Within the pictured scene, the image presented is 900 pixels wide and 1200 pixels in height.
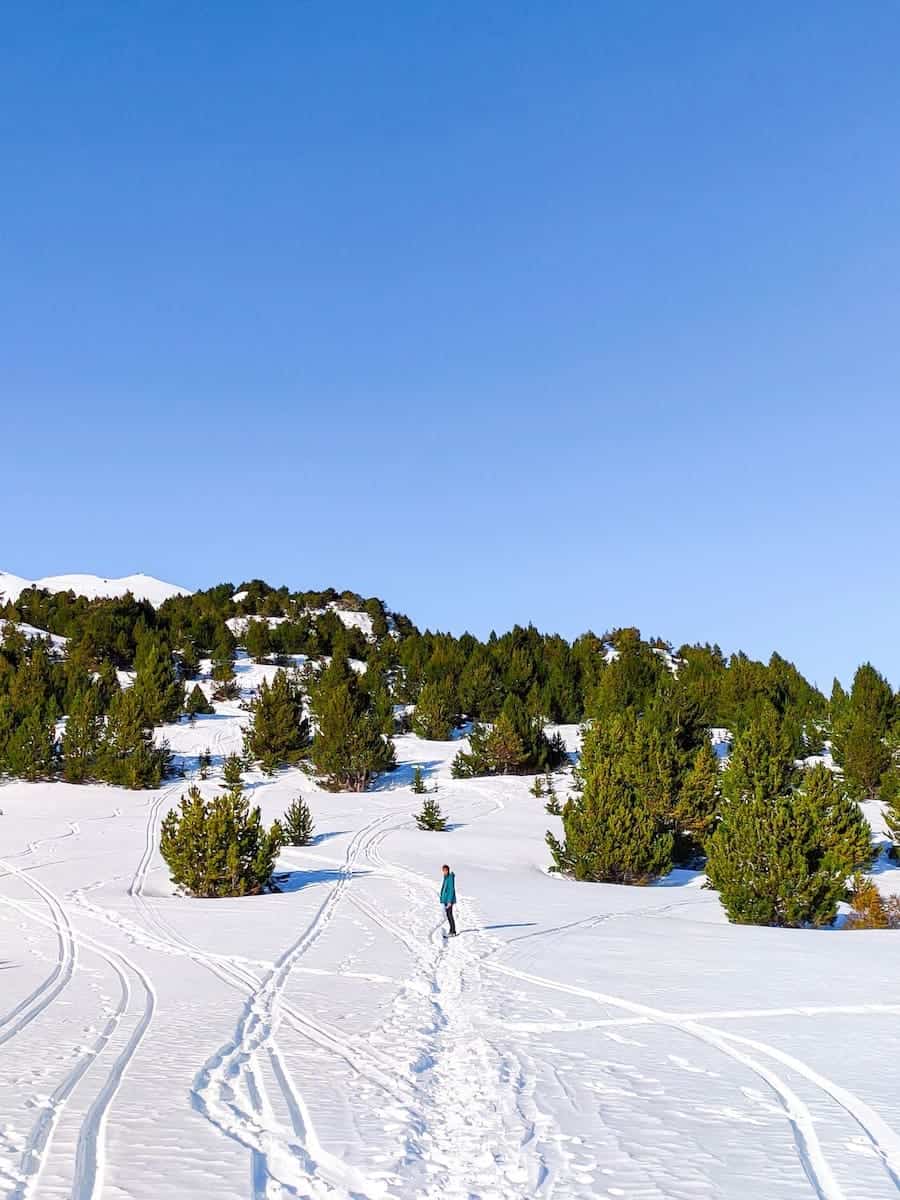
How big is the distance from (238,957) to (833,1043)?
27.0ft

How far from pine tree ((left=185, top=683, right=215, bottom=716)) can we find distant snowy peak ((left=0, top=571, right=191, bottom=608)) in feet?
142

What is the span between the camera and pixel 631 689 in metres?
41.8

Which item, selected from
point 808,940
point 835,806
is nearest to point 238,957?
point 808,940

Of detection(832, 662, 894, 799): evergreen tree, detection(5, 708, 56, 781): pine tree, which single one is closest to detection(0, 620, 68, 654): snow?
detection(5, 708, 56, 781): pine tree

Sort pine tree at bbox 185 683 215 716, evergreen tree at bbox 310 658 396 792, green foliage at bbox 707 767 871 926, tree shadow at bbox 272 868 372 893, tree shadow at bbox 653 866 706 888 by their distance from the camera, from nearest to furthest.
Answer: green foliage at bbox 707 767 871 926
tree shadow at bbox 272 868 372 893
tree shadow at bbox 653 866 706 888
evergreen tree at bbox 310 658 396 792
pine tree at bbox 185 683 215 716

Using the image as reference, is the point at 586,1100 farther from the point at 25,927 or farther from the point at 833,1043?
the point at 25,927

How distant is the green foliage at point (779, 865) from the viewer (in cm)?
1797

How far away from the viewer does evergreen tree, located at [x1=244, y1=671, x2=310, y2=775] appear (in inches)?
1490

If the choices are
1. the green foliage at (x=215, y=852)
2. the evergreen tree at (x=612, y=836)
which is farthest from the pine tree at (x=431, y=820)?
the green foliage at (x=215, y=852)

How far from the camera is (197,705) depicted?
147ft

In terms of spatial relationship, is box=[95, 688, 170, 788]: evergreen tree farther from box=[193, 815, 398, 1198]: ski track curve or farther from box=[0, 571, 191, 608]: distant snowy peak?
box=[0, 571, 191, 608]: distant snowy peak

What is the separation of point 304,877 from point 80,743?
17.4m

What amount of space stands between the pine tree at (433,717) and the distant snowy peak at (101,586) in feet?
161

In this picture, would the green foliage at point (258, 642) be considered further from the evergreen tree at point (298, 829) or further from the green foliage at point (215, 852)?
the green foliage at point (215, 852)
